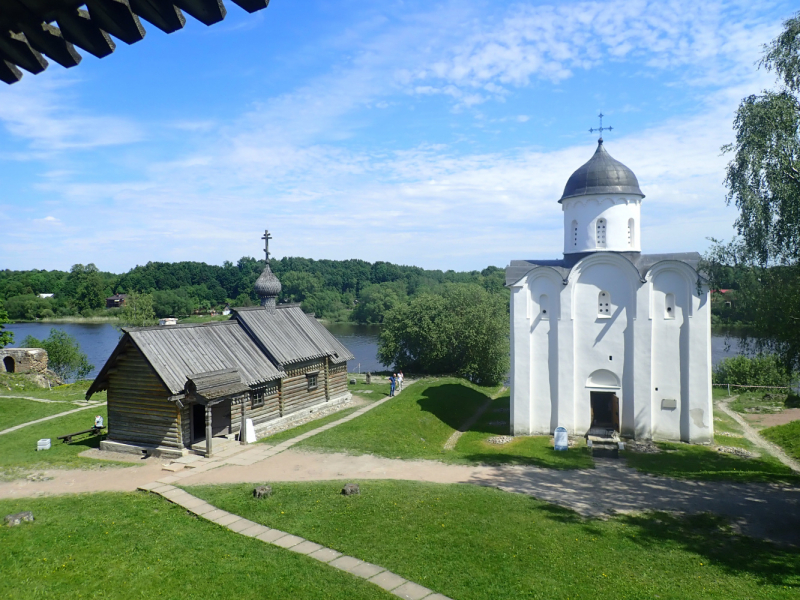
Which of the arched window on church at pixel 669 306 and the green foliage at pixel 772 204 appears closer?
the green foliage at pixel 772 204

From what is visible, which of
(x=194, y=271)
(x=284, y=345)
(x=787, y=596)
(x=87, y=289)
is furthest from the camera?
(x=194, y=271)

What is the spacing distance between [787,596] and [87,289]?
10232cm

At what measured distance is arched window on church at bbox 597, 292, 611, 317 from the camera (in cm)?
2250

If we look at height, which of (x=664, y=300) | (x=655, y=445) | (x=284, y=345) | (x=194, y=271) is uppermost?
(x=194, y=271)

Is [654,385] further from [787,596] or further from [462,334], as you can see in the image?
[462,334]

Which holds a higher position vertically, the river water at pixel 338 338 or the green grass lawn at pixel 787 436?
the river water at pixel 338 338

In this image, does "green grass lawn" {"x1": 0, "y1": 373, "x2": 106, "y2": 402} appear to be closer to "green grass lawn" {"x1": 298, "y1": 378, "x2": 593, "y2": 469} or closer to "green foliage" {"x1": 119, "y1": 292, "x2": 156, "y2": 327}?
"green grass lawn" {"x1": 298, "y1": 378, "x2": 593, "y2": 469}

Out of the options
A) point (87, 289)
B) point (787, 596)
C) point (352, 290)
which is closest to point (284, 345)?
point (787, 596)

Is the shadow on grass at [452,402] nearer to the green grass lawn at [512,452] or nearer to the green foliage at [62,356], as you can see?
the green grass lawn at [512,452]

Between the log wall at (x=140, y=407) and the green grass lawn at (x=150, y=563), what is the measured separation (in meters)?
5.57

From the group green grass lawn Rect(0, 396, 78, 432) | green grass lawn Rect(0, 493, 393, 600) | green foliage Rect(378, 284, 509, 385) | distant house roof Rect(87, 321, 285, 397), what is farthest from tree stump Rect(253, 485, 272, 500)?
green foliage Rect(378, 284, 509, 385)

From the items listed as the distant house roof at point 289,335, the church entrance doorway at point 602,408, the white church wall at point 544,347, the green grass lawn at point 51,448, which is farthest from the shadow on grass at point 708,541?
the green grass lawn at point 51,448

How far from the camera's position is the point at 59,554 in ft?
30.8

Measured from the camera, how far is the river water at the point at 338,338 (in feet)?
167
